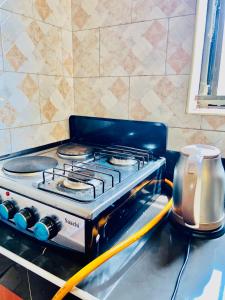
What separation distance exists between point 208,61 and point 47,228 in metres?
0.84

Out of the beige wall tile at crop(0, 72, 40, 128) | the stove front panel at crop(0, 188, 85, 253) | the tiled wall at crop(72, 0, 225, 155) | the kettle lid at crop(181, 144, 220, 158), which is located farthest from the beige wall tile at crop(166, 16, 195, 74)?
the stove front panel at crop(0, 188, 85, 253)

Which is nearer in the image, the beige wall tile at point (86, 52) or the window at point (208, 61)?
the window at point (208, 61)

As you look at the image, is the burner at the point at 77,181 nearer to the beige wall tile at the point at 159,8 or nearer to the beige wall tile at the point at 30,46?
the beige wall tile at the point at 30,46

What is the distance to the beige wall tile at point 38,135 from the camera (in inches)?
38.8

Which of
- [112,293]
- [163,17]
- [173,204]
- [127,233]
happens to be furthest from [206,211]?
[163,17]

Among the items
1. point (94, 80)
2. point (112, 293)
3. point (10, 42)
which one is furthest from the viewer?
point (94, 80)

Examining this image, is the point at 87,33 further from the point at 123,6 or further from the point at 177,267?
the point at 177,267

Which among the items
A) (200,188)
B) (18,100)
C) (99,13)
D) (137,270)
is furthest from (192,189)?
(99,13)

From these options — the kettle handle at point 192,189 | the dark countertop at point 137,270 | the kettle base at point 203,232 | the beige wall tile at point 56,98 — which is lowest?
the dark countertop at point 137,270

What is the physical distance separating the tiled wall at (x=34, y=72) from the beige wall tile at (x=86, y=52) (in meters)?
0.03

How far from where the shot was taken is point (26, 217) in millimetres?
623

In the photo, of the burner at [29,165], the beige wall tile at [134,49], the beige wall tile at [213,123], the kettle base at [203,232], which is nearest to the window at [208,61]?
the beige wall tile at [213,123]

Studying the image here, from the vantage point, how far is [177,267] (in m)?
0.61

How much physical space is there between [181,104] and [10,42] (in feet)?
2.31
